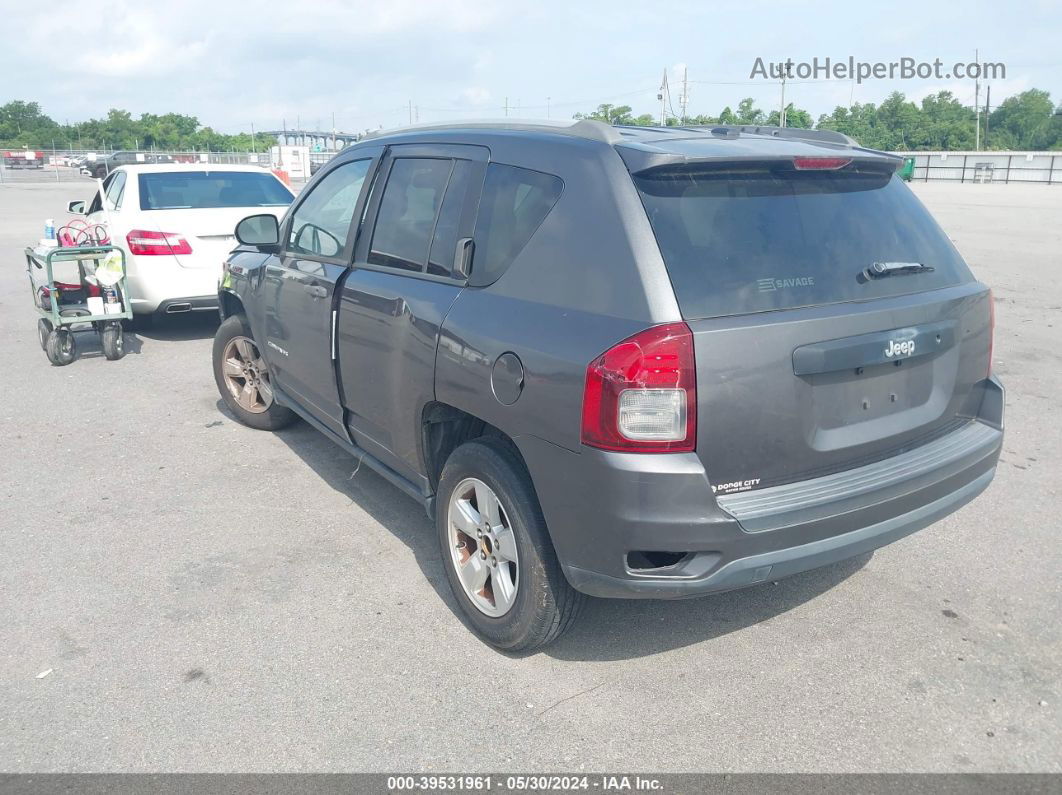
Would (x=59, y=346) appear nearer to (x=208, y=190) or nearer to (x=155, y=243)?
(x=155, y=243)

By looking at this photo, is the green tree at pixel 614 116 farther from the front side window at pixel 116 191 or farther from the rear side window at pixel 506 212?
the front side window at pixel 116 191

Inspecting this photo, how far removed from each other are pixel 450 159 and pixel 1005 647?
2970 millimetres

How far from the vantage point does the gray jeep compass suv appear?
9.18 ft

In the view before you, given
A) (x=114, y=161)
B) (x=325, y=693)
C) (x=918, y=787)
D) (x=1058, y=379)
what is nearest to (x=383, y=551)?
(x=325, y=693)

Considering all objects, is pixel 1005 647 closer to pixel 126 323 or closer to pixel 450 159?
pixel 450 159

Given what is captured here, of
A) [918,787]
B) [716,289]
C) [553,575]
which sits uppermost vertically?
[716,289]

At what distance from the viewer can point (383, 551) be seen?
438cm

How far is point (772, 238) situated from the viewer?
3.04 metres

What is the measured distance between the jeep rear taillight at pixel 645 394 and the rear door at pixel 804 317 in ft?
0.18

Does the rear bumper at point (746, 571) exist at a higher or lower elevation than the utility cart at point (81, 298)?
lower

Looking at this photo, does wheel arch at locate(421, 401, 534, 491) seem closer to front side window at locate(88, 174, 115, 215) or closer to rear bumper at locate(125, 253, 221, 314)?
rear bumper at locate(125, 253, 221, 314)

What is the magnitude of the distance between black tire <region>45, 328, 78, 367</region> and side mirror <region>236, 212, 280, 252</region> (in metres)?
3.75

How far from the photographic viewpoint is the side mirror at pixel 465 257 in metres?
3.53

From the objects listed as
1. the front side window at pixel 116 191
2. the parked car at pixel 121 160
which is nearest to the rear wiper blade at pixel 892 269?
the front side window at pixel 116 191
